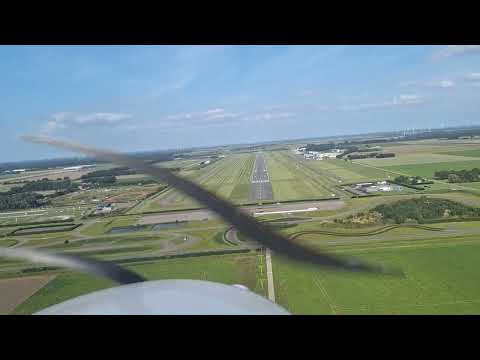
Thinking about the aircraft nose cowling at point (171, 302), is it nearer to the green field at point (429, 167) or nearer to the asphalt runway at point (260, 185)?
the asphalt runway at point (260, 185)

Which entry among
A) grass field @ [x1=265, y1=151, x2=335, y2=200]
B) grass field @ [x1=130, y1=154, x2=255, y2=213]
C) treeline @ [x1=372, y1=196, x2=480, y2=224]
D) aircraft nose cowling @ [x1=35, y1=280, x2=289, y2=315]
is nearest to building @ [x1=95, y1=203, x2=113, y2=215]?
grass field @ [x1=130, y1=154, x2=255, y2=213]

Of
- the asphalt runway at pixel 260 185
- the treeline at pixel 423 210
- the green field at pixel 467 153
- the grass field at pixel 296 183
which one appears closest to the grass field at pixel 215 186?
the asphalt runway at pixel 260 185

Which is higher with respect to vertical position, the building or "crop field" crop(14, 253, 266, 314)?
the building

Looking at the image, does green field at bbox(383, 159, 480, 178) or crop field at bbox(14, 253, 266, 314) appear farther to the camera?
green field at bbox(383, 159, 480, 178)

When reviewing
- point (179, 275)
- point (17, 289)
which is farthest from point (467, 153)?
point (17, 289)

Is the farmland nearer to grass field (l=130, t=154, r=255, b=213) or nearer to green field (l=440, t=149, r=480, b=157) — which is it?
grass field (l=130, t=154, r=255, b=213)

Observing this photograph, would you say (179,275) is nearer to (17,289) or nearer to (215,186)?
(17,289)

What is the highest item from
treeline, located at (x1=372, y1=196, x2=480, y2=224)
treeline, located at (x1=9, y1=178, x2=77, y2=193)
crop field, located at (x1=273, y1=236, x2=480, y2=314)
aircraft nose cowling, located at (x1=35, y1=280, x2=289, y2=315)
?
aircraft nose cowling, located at (x1=35, y1=280, x2=289, y2=315)
